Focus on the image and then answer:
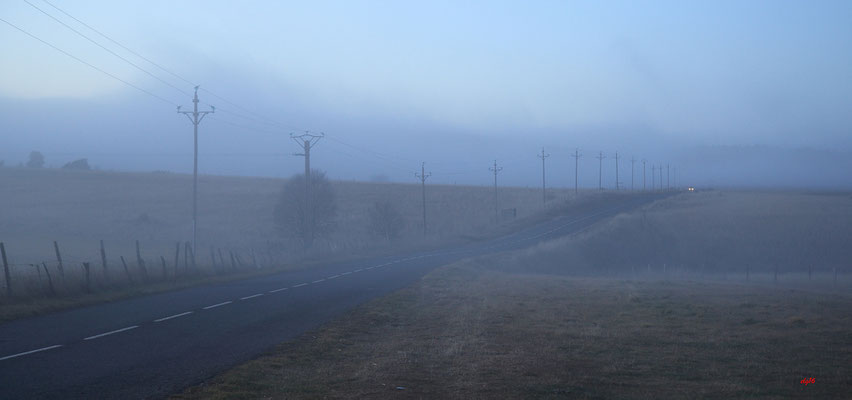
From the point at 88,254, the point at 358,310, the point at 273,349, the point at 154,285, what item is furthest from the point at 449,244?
the point at 273,349

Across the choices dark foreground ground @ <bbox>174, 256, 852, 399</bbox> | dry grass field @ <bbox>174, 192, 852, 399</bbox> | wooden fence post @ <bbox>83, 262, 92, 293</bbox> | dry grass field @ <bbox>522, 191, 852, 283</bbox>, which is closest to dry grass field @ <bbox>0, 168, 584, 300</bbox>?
wooden fence post @ <bbox>83, 262, 92, 293</bbox>

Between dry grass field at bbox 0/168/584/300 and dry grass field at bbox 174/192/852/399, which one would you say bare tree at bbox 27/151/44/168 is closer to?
dry grass field at bbox 0/168/584/300

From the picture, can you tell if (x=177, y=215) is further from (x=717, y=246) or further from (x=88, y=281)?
(x=88, y=281)

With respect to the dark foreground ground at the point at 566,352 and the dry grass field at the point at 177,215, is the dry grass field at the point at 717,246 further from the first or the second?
the dark foreground ground at the point at 566,352

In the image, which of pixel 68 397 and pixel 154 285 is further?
pixel 154 285

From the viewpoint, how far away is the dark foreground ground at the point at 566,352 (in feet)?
31.8

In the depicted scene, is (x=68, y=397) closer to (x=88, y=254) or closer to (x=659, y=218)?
(x=88, y=254)

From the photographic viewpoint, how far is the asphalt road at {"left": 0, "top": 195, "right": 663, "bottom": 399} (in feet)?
32.3

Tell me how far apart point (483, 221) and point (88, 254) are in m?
55.3

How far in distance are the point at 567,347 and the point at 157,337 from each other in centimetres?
813

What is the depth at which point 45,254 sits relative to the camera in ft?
146

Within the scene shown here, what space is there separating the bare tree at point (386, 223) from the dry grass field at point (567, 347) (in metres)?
41.8

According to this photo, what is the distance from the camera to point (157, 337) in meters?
14.1

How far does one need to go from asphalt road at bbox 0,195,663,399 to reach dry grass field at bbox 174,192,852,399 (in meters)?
0.84
